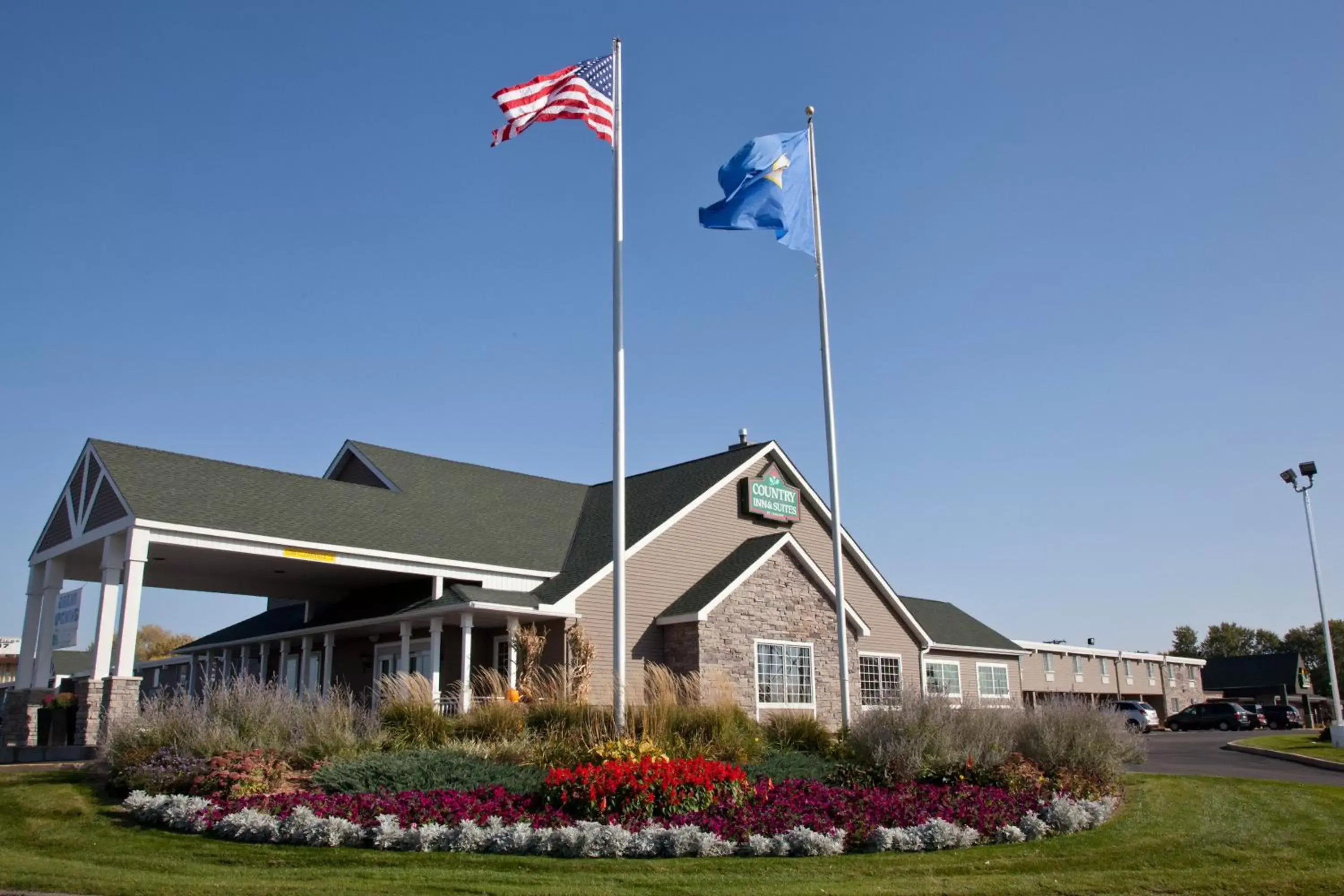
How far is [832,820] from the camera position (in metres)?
11.6

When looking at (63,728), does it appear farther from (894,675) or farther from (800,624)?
(894,675)

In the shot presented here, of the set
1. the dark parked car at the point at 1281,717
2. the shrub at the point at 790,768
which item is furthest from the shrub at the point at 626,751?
the dark parked car at the point at 1281,717

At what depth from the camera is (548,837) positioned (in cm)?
1054

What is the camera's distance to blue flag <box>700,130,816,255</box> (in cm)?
1803

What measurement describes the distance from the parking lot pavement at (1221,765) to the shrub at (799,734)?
24.9ft

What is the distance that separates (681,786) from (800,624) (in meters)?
14.1

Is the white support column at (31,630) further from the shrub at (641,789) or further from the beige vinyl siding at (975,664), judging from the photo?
the beige vinyl siding at (975,664)

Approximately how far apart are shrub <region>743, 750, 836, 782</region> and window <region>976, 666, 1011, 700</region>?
78.8 ft

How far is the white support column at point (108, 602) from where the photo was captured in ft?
61.9

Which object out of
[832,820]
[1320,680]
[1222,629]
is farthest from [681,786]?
[1222,629]

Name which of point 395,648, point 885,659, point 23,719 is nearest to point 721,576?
point 885,659

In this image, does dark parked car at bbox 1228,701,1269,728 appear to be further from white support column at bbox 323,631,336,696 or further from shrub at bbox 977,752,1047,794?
white support column at bbox 323,631,336,696

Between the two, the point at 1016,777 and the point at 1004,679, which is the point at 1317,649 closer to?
the point at 1004,679

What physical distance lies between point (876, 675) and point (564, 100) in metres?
19.2
